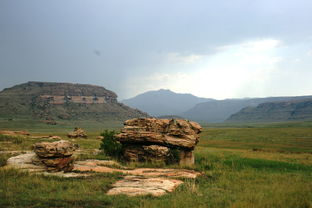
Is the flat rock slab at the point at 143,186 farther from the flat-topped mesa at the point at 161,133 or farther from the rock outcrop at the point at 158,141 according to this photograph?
the flat-topped mesa at the point at 161,133

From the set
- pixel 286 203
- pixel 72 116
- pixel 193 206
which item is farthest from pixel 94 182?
pixel 72 116

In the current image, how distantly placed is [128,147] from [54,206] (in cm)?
1226

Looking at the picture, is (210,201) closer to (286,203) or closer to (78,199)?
(286,203)

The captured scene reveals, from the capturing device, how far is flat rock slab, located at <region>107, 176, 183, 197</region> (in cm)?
1087

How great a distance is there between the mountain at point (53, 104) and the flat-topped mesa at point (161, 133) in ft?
404

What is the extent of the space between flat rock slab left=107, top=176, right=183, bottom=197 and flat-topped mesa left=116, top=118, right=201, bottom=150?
266 inches

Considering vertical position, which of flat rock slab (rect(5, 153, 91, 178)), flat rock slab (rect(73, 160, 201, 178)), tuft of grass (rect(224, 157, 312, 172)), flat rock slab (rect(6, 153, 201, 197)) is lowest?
tuft of grass (rect(224, 157, 312, 172))

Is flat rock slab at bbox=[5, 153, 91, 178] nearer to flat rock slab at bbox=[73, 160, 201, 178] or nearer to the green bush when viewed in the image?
flat rock slab at bbox=[73, 160, 201, 178]

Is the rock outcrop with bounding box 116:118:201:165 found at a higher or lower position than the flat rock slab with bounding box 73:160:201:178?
higher

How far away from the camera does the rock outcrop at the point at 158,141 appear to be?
19.7 metres

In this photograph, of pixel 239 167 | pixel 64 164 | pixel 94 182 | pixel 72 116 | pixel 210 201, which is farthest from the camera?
pixel 72 116

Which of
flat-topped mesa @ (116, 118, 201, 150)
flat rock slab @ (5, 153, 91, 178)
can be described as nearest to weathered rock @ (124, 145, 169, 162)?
flat-topped mesa @ (116, 118, 201, 150)

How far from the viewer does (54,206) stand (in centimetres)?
876

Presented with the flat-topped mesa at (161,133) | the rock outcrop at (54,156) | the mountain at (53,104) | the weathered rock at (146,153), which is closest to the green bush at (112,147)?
the weathered rock at (146,153)
